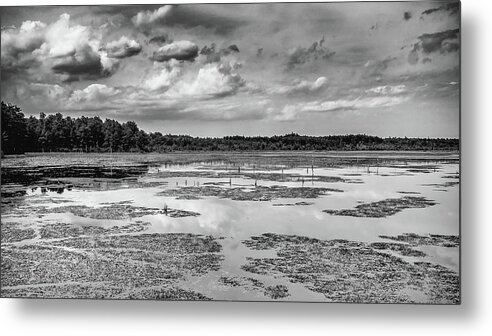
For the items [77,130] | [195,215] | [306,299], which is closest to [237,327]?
[306,299]

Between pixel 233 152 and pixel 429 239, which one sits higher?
pixel 233 152

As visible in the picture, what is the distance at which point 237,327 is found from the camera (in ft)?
11.3

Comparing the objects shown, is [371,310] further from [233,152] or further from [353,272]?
[233,152]

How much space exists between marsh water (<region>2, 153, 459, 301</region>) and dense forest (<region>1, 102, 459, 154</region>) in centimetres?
8

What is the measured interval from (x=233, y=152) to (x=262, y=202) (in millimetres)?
385

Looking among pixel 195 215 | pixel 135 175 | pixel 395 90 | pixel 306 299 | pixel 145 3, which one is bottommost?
pixel 306 299

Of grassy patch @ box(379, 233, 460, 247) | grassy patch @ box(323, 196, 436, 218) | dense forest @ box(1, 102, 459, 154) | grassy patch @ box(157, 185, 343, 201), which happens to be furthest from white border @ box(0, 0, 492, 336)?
grassy patch @ box(157, 185, 343, 201)

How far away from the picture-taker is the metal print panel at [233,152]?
10.9ft

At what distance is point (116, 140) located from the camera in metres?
3.65

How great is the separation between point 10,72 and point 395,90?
246cm

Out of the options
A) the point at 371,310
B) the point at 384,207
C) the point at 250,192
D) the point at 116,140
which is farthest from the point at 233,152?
the point at 371,310

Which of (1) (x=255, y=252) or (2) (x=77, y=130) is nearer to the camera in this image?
(1) (x=255, y=252)

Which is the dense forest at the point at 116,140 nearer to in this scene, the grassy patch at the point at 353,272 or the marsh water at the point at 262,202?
the marsh water at the point at 262,202

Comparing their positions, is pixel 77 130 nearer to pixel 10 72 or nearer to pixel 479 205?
pixel 10 72
